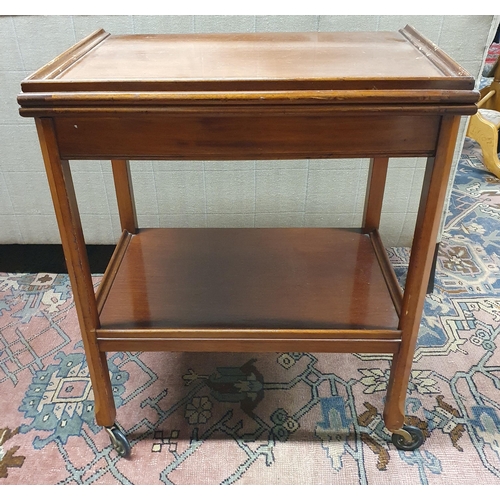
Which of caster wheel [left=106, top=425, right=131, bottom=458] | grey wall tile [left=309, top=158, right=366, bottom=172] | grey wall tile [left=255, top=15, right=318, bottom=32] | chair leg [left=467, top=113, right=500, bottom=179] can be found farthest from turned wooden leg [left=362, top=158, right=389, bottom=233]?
chair leg [left=467, top=113, right=500, bottom=179]

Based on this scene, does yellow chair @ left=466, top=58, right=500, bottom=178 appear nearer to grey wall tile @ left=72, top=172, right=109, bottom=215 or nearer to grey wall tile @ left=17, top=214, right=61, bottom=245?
grey wall tile @ left=72, top=172, right=109, bottom=215

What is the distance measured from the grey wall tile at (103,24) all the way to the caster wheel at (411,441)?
1051 mm

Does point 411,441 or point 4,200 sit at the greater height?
point 4,200

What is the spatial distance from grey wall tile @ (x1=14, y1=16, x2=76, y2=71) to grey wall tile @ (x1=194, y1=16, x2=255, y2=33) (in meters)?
0.30

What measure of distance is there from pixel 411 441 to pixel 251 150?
643mm

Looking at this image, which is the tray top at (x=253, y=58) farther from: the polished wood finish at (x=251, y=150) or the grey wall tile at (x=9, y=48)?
the grey wall tile at (x=9, y=48)

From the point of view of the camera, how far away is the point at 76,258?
2.64ft

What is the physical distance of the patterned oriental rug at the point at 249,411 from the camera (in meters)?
0.94

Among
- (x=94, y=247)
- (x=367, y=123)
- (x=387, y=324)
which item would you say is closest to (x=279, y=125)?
(x=367, y=123)

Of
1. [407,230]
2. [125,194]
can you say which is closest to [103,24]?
[125,194]

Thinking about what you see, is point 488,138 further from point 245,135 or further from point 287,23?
point 245,135

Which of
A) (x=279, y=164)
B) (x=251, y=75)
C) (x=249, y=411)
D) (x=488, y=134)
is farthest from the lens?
(x=488, y=134)

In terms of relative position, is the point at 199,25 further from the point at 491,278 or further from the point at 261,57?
the point at 491,278

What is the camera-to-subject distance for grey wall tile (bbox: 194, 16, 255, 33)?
1159 millimetres
